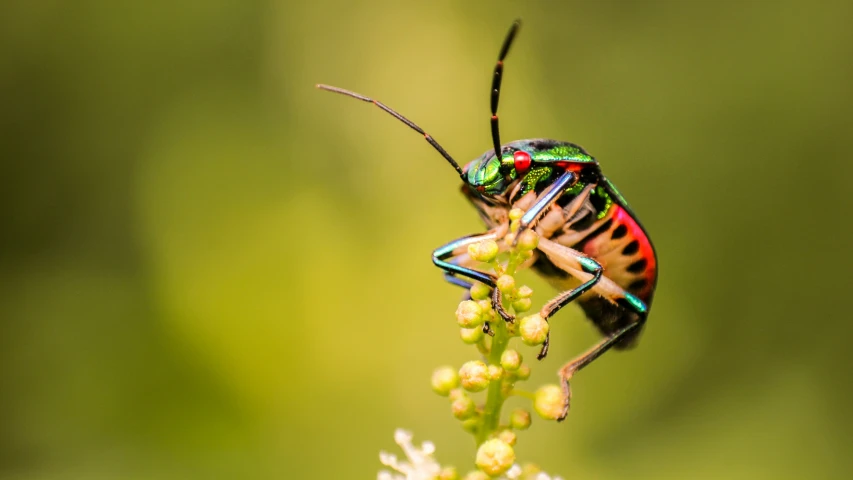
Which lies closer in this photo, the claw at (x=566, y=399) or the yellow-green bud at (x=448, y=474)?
the yellow-green bud at (x=448, y=474)

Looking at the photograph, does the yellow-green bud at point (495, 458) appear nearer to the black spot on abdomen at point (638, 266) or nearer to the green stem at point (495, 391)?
→ the green stem at point (495, 391)

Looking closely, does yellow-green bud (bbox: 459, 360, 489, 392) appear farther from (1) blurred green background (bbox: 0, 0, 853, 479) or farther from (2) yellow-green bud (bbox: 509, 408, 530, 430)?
(1) blurred green background (bbox: 0, 0, 853, 479)

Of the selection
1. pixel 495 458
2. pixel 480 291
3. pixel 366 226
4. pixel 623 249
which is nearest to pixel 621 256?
pixel 623 249

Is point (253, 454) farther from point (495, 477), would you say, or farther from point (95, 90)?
point (95, 90)

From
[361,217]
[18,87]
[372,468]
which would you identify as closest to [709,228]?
[361,217]

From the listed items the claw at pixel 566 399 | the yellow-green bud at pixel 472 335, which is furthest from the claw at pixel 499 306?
the claw at pixel 566 399

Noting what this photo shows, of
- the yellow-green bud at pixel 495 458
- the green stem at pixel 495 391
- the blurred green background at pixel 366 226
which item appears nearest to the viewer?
the yellow-green bud at pixel 495 458

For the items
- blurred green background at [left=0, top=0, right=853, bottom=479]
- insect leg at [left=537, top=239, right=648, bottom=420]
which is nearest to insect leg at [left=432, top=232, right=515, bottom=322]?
insect leg at [left=537, top=239, right=648, bottom=420]
